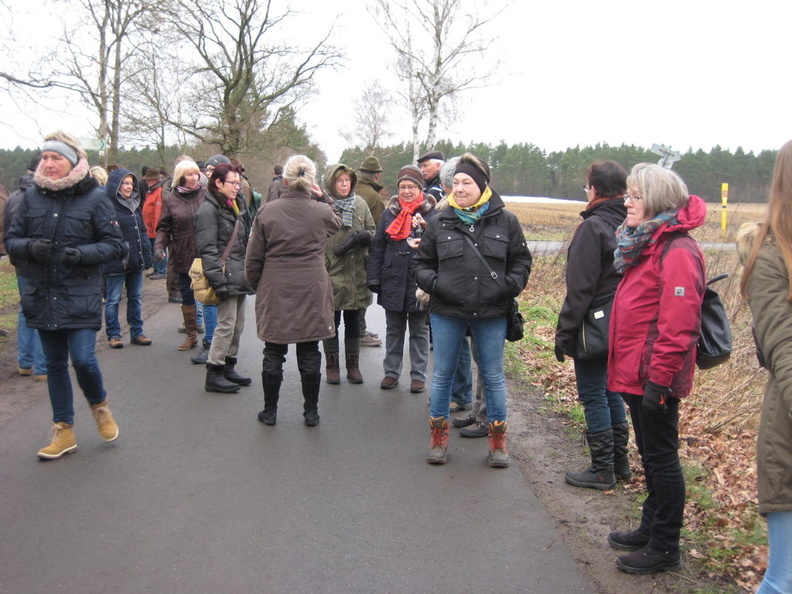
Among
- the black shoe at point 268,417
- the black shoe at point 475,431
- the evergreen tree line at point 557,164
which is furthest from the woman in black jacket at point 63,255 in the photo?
the evergreen tree line at point 557,164

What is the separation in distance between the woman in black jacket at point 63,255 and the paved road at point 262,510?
1.86 ft

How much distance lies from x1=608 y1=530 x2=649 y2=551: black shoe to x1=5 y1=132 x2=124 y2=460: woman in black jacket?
3706 millimetres

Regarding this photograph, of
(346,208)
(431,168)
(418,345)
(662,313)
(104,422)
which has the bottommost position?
(104,422)

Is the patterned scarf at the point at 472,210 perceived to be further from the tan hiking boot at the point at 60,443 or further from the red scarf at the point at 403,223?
the tan hiking boot at the point at 60,443

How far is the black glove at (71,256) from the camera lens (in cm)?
489

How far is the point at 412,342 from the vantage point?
723 cm

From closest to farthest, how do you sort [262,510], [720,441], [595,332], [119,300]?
[262,510] < [595,332] < [720,441] < [119,300]

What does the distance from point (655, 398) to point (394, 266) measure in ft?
12.6

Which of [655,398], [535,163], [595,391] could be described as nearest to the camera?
[655,398]

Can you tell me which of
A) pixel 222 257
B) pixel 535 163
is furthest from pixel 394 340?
pixel 535 163

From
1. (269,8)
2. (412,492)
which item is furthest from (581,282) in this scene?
(269,8)

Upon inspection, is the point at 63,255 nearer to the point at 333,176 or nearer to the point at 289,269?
the point at 289,269

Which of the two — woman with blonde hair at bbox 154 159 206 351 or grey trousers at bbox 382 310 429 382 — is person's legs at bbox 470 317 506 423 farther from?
woman with blonde hair at bbox 154 159 206 351

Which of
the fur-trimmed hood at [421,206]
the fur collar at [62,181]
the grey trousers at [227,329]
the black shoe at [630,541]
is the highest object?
the fur collar at [62,181]
